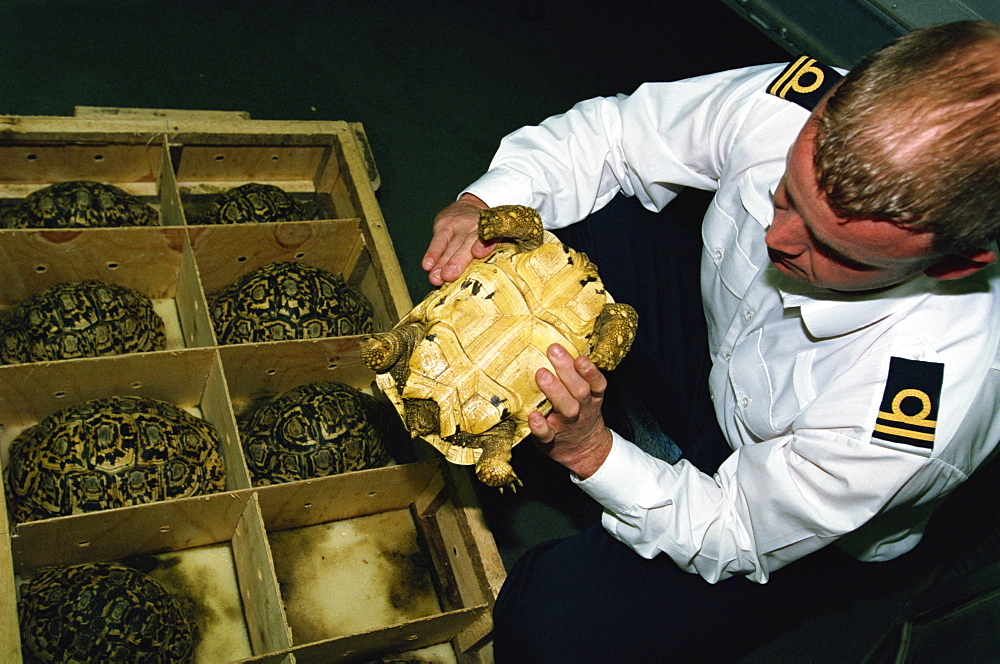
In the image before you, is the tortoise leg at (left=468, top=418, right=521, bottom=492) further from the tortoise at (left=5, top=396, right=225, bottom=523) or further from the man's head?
the tortoise at (left=5, top=396, right=225, bottom=523)

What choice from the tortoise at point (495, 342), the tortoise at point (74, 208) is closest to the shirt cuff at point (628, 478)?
the tortoise at point (495, 342)

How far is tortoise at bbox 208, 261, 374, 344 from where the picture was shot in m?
2.31

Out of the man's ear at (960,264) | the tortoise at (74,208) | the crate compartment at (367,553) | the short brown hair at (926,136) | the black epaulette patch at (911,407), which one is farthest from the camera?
the tortoise at (74,208)

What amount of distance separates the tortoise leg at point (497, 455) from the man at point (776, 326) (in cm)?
7

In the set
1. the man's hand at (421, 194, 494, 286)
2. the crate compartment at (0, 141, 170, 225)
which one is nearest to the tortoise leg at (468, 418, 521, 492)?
the man's hand at (421, 194, 494, 286)

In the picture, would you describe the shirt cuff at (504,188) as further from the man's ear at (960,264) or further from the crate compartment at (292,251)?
the man's ear at (960,264)

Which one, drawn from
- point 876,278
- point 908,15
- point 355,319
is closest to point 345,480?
point 355,319

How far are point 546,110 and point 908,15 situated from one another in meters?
2.23

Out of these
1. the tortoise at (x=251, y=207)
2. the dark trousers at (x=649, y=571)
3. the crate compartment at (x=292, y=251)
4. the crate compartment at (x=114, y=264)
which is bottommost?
the dark trousers at (x=649, y=571)

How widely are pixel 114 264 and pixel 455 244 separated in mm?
1176

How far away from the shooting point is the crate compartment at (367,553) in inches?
82.1

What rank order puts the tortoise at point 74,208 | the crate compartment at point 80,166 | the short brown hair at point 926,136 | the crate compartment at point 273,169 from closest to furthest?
the short brown hair at point 926,136, the tortoise at point 74,208, the crate compartment at point 80,166, the crate compartment at point 273,169

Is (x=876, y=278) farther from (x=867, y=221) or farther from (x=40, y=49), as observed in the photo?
(x=40, y=49)

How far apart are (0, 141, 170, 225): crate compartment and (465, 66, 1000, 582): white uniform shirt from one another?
132 cm
